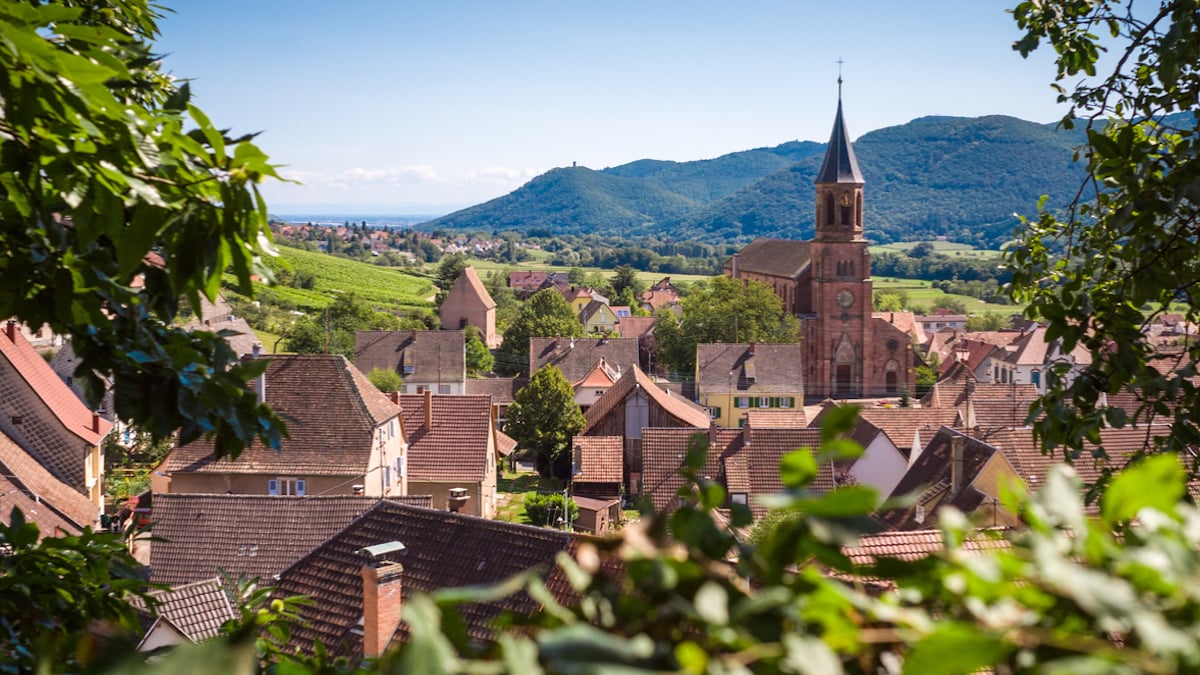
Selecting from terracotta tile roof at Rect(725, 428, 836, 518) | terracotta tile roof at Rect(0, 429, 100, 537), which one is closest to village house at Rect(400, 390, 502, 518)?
terracotta tile roof at Rect(725, 428, 836, 518)

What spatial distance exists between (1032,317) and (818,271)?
208 ft

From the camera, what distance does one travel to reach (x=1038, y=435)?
527 cm

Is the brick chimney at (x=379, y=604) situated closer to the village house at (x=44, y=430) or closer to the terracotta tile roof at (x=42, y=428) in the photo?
the village house at (x=44, y=430)

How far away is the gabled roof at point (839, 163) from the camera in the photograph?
6619 cm

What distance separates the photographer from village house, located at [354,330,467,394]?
55000 mm

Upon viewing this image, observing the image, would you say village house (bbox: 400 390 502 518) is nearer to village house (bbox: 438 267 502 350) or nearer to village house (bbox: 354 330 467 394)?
village house (bbox: 354 330 467 394)

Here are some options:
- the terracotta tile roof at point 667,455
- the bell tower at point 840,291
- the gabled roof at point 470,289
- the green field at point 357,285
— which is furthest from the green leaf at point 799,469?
the green field at point 357,285

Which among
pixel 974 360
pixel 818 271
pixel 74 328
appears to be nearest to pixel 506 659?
pixel 74 328

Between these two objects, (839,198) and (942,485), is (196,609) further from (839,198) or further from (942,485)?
(839,198)

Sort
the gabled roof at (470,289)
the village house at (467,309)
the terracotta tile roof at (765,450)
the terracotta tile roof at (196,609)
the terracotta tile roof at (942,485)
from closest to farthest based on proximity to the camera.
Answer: the terracotta tile roof at (196,609) → the terracotta tile roof at (942,485) → the terracotta tile roof at (765,450) → the village house at (467,309) → the gabled roof at (470,289)

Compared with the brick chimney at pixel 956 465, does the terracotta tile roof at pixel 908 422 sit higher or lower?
lower

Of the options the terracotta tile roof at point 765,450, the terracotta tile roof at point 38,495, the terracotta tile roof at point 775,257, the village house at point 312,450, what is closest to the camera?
the terracotta tile roof at point 38,495

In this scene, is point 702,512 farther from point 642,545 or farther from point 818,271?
point 818,271

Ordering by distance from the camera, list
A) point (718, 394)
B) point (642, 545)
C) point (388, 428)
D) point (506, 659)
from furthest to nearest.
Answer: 1. point (718, 394)
2. point (388, 428)
3. point (642, 545)
4. point (506, 659)
